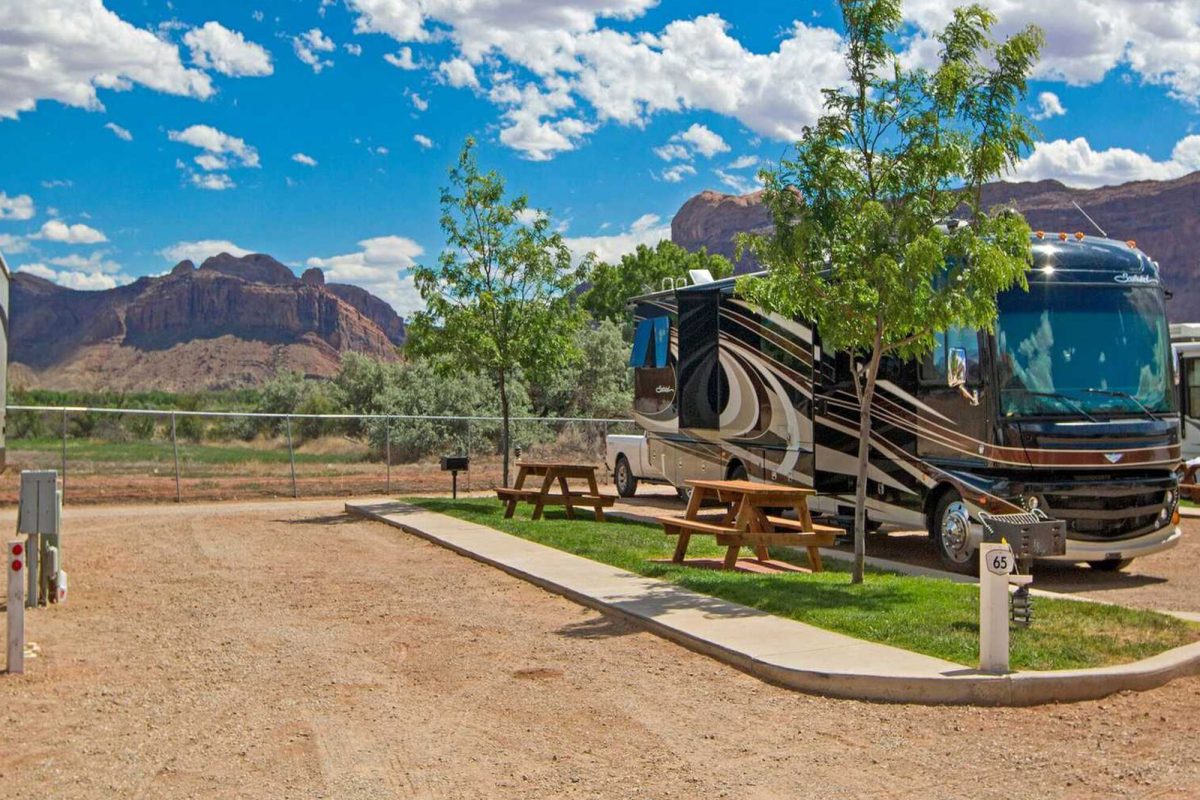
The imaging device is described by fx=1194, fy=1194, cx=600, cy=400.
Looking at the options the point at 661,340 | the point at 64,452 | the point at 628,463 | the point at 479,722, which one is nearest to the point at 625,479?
the point at 628,463

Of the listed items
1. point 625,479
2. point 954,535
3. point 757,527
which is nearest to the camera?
point 757,527

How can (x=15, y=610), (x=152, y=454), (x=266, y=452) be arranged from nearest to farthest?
(x=15, y=610) → (x=152, y=454) → (x=266, y=452)

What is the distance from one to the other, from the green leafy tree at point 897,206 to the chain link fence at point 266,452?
1468 centimetres

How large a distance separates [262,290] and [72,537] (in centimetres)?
12509

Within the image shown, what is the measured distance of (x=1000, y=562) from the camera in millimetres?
7672

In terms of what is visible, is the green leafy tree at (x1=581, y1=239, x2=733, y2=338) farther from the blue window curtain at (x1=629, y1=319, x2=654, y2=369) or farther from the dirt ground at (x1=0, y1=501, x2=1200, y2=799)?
the dirt ground at (x1=0, y1=501, x2=1200, y2=799)

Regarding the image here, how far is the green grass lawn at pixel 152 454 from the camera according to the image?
28547 millimetres

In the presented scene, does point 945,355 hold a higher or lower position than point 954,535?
higher

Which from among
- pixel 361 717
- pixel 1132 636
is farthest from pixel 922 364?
pixel 361 717

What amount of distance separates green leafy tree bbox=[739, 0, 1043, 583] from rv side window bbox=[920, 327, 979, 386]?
1493 millimetres

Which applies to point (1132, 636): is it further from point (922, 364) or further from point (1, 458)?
point (1, 458)

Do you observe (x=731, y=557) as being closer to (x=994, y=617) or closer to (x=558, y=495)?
(x=994, y=617)

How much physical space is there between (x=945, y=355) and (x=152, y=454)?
22592mm

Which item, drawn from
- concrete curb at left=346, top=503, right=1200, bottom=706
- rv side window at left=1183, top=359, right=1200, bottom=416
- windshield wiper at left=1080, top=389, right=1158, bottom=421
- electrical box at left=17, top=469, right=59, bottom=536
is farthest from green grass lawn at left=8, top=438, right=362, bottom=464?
windshield wiper at left=1080, top=389, right=1158, bottom=421
